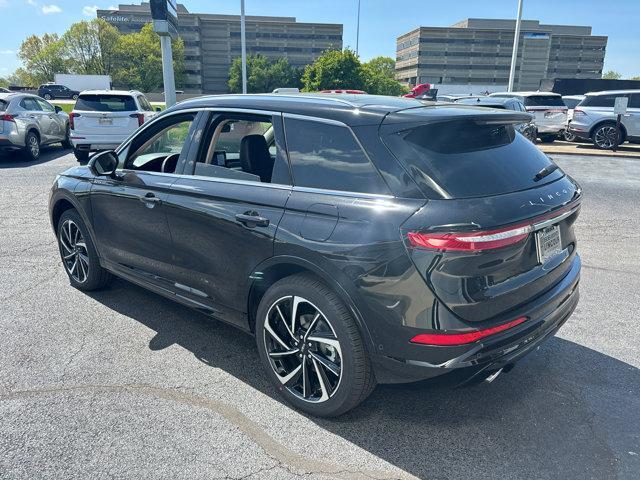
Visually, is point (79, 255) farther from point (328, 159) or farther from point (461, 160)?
point (461, 160)

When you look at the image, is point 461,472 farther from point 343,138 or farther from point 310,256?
point 343,138

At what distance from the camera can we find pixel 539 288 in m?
2.57

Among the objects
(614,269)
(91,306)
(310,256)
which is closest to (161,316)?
(91,306)

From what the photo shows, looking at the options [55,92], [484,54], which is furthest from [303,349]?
[484,54]

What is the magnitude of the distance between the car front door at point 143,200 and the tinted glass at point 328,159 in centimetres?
96

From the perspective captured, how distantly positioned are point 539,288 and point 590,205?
22.3 ft

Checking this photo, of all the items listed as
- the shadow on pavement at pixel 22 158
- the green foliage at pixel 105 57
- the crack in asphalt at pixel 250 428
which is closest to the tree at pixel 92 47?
the green foliage at pixel 105 57

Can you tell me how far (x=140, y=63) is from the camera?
9912 centimetres

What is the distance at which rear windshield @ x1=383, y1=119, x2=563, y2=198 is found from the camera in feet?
7.65

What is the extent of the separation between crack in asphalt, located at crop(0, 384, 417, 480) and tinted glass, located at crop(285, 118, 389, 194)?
4.55 ft

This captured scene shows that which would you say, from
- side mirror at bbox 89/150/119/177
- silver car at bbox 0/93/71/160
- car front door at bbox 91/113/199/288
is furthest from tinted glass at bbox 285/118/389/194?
silver car at bbox 0/93/71/160

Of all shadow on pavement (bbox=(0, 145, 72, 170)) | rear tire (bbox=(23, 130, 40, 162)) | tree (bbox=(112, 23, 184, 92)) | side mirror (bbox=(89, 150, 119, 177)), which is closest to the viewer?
side mirror (bbox=(89, 150, 119, 177))

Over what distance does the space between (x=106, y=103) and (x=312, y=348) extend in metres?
11.6

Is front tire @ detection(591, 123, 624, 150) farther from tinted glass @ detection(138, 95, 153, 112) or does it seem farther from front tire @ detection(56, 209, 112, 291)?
front tire @ detection(56, 209, 112, 291)
